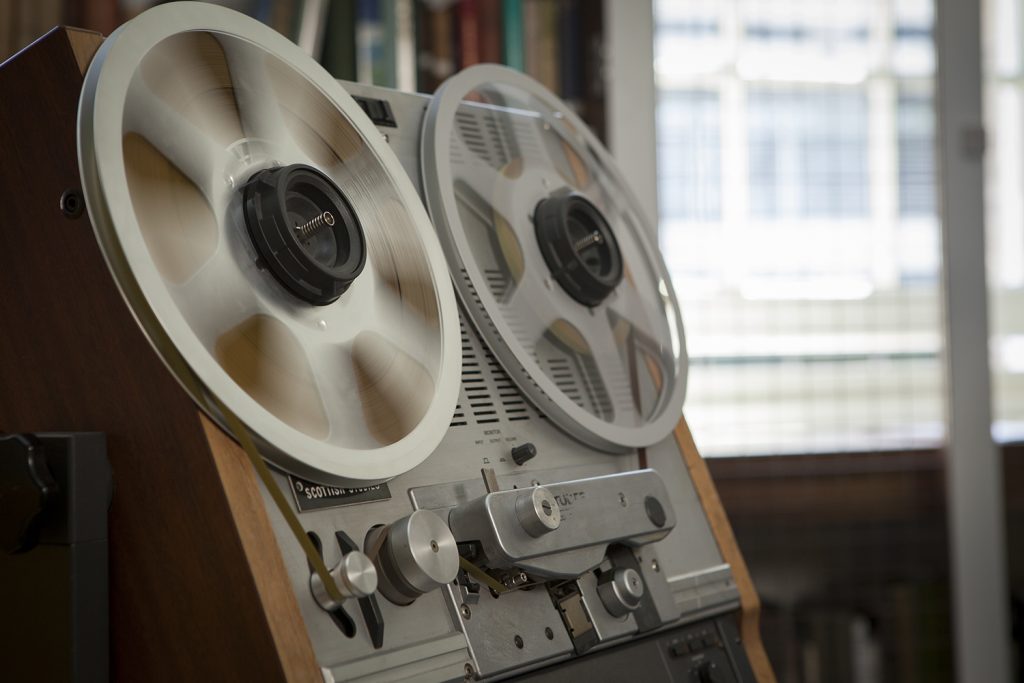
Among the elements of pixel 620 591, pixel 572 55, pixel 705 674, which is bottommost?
pixel 705 674

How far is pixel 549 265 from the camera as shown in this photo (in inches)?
36.5

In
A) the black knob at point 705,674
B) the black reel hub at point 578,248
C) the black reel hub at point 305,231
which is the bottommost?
the black knob at point 705,674

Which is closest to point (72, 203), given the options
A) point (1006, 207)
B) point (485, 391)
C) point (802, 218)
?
point (485, 391)

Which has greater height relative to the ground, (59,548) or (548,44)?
(548,44)

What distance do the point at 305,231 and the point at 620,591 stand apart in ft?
1.25

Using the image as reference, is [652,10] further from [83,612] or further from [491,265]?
[83,612]

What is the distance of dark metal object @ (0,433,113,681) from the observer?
618 mm

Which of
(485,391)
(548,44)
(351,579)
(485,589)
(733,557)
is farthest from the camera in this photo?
(548,44)

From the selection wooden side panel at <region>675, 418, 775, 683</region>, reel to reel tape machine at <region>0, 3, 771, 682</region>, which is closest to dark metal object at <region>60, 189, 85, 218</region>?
reel to reel tape machine at <region>0, 3, 771, 682</region>

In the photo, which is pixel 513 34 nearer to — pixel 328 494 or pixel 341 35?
pixel 341 35

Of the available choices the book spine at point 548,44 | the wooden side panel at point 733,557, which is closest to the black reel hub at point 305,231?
the wooden side panel at point 733,557

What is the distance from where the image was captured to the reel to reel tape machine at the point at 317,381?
23.7 inches

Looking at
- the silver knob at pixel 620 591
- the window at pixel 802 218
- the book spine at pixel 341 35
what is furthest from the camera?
the window at pixel 802 218

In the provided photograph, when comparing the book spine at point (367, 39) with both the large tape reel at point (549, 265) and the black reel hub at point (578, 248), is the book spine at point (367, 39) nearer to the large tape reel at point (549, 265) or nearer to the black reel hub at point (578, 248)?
the large tape reel at point (549, 265)
